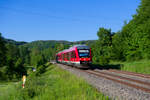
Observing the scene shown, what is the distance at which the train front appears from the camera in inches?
751

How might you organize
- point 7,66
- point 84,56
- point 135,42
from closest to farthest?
point 84,56
point 135,42
point 7,66

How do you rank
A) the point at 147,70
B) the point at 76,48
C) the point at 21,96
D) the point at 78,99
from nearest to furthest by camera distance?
the point at 78,99, the point at 21,96, the point at 147,70, the point at 76,48

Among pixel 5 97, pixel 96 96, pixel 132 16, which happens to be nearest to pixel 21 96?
pixel 5 97

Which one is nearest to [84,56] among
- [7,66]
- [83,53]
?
[83,53]

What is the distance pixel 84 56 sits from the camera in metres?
19.4

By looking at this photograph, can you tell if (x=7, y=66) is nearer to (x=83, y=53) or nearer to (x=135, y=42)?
(x=135, y=42)

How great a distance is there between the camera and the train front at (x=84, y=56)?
19.1 metres

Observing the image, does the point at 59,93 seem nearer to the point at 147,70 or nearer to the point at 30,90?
the point at 30,90

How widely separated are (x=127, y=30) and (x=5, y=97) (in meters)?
36.6

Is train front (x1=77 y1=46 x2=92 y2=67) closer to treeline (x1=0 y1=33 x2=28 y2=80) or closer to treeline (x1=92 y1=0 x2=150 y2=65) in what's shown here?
treeline (x1=92 y1=0 x2=150 y2=65)

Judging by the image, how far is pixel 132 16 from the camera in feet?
129

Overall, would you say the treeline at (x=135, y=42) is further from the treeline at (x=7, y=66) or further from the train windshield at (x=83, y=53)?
the treeline at (x=7, y=66)

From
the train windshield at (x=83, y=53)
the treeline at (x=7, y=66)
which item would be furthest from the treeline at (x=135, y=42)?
the treeline at (x=7, y=66)

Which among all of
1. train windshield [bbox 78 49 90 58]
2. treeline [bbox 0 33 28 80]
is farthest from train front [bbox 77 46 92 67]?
treeline [bbox 0 33 28 80]
